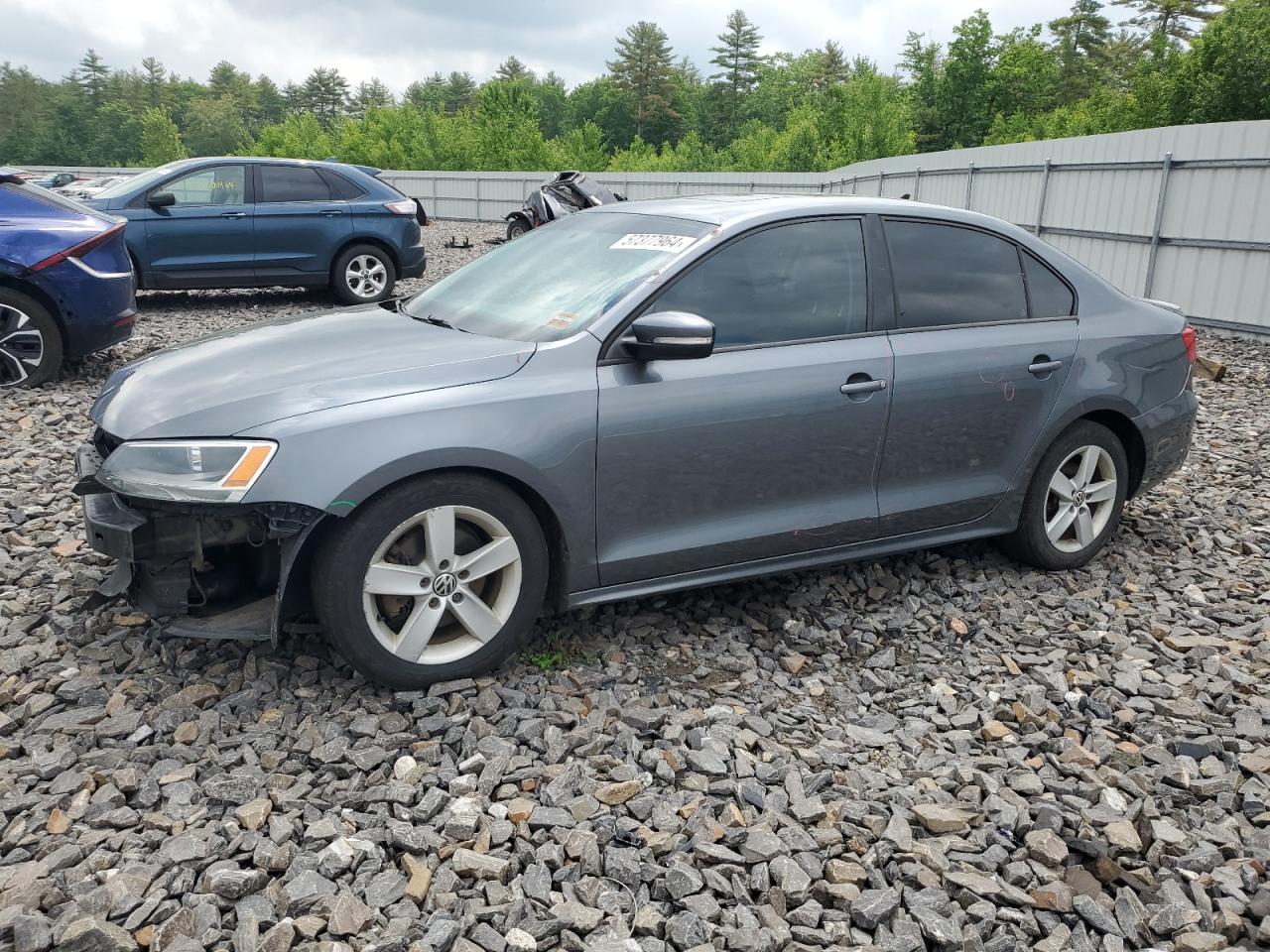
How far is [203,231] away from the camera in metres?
11.5

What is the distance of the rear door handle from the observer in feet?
13.3

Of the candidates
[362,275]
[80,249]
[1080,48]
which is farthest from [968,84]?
[80,249]

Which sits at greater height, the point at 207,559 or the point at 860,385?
the point at 860,385

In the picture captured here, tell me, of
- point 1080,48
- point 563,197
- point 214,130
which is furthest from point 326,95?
point 563,197

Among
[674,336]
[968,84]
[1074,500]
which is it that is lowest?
[1074,500]

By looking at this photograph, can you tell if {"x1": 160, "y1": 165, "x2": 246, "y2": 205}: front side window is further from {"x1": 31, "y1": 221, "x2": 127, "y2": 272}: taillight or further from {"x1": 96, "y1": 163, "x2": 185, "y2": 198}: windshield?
{"x1": 31, "y1": 221, "x2": 127, "y2": 272}: taillight

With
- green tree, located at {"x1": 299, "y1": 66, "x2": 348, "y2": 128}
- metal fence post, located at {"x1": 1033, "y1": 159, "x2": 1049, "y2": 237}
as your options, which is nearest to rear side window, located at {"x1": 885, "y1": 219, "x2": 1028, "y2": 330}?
metal fence post, located at {"x1": 1033, "y1": 159, "x2": 1049, "y2": 237}

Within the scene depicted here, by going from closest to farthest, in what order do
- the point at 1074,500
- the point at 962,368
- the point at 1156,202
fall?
1. the point at 962,368
2. the point at 1074,500
3. the point at 1156,202

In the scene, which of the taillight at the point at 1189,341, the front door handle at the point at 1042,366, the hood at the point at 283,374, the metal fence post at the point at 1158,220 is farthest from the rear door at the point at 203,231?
the metal fence post at the point at 1158,220

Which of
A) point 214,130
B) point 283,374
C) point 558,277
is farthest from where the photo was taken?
point 214,130

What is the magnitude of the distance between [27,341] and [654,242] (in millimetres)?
5646

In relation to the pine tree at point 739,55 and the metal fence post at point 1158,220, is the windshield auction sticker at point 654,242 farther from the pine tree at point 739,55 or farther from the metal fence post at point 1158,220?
the pine tree at point 739,55

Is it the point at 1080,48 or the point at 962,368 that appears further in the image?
the point at 1080,48

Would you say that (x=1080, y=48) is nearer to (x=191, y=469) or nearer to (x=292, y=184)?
(x=292, y=184)
